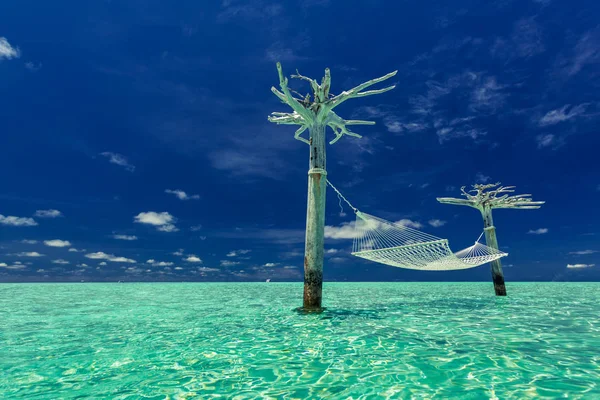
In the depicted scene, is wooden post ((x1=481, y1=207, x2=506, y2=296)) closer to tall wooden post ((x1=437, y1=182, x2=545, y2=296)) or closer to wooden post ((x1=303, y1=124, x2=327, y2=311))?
tall wooden post ((x1=437, y1=182, x2=545, y2=296))

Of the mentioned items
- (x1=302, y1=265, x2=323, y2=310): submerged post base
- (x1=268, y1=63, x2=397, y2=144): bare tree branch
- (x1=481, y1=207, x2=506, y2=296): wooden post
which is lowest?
(x1=302, y1=265, x2=323, y2=310): submerged post base

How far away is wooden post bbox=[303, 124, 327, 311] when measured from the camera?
11.1 m

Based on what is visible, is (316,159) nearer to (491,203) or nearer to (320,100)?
(320,100)

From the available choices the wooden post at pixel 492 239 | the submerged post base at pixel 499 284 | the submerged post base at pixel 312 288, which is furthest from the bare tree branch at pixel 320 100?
the submerged post base at pixel 499 284

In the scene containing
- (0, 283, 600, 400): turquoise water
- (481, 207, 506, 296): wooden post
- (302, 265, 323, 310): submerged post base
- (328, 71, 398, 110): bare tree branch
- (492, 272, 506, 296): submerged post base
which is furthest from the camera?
(492, 272, 506, 296): submerged post base

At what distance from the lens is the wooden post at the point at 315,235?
11078 mm

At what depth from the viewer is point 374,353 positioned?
20.5ft

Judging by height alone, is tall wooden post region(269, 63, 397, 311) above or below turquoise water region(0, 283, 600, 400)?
above

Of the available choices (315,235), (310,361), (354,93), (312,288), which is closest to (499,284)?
(312,288)

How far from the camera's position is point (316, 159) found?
11648 millimetres

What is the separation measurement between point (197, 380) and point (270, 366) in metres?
1.21

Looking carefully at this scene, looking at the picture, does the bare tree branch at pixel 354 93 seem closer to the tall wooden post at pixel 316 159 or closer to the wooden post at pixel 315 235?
the tall wooden post at pixel 316 159

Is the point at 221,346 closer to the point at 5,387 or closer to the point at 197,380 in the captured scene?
the point at 197,380

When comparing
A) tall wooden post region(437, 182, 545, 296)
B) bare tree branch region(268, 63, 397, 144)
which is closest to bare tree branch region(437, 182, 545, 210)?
tall wooden post region(437, 182, 545, 296)
